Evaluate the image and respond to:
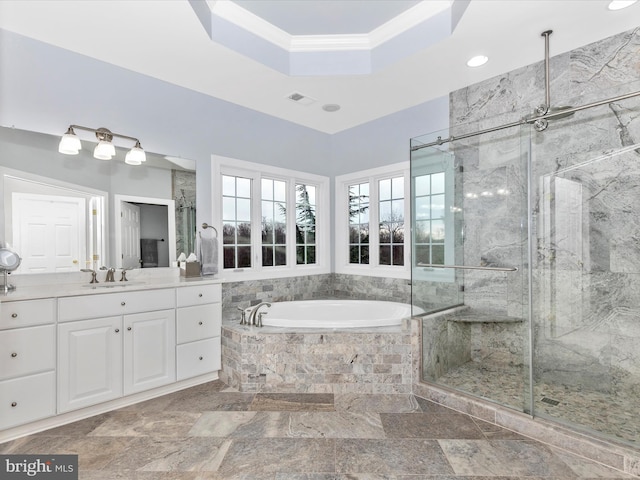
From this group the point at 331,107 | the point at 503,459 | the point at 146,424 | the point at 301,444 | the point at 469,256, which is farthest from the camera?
the point at 331,107

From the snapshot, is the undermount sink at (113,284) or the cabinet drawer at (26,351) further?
the undermount sink at (113,284)

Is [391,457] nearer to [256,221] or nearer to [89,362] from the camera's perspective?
[89,362]

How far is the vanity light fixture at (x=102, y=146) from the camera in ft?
8.07

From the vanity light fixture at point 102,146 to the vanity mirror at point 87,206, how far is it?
40 mm

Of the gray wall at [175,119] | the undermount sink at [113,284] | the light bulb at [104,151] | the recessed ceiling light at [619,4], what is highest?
the recessed ceiling light at [619,4]

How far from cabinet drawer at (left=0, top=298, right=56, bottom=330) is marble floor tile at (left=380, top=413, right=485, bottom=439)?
2.23m

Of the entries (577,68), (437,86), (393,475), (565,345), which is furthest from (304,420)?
(577,68)

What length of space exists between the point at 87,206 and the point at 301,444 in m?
2.26

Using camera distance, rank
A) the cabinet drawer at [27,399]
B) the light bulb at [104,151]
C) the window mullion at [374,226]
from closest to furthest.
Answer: the cabinet drawer at [27,399]
the light bulb at [104,151]
the window mullion at [374,226]

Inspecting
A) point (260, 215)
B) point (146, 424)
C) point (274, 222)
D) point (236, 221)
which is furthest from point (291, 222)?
point (146, 424)

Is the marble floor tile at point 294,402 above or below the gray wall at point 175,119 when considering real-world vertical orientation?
below

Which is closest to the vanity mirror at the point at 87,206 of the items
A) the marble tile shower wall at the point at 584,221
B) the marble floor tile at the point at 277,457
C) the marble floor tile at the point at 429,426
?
the marble floor tile at the point at 277,457

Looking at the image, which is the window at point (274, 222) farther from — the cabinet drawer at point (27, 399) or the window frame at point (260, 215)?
the cabinet drawer at point (27, 399)

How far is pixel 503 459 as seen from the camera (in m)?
1.84
